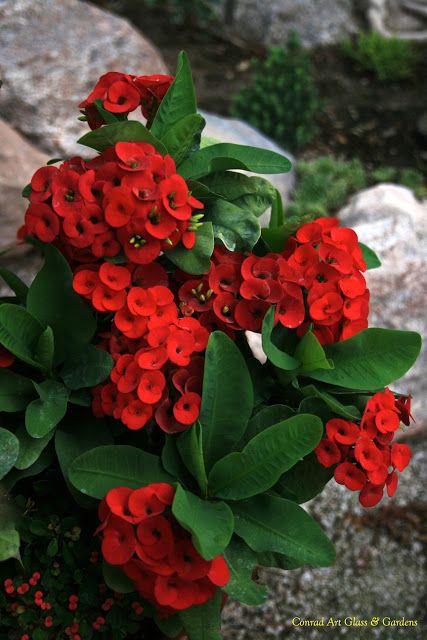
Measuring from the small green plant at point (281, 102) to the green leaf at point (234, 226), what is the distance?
3157 mm

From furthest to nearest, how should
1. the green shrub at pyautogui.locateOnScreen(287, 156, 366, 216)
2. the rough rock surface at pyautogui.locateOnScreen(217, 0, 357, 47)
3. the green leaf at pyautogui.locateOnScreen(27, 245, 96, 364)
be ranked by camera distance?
the rough rock surface at pyautogui.locateOnScreen(217, 0, 357, 47)
the green shrub at pyautogui.locateOnScreen(287, 156, 366, 216)
the green leaf at pyautogui.locateOnScreen(27, 245, 96, 364)

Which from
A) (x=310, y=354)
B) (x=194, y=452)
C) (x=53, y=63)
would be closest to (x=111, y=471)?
(x=194, y=452)

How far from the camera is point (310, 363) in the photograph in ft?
5.84

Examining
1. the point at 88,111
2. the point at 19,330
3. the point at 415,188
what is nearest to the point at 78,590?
the point at 19,330

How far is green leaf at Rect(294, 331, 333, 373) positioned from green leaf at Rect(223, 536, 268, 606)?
1.47 feet

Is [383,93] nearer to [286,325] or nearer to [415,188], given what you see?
[415,188]

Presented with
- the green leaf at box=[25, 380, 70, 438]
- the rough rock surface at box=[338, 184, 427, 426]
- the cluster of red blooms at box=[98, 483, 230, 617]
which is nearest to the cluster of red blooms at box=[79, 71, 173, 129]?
the green leaf at box=[25, 380, 70, 438]

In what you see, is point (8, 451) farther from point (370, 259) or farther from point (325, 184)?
point (325, 184)

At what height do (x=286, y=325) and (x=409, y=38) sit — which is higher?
(x=286, y=325)

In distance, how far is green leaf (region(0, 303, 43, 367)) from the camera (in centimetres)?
178

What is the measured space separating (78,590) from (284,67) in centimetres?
411

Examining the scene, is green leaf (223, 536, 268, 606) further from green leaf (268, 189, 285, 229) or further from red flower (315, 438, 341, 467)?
green leaf (268, 189, 285, 229)

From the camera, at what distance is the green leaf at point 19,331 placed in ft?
5.82

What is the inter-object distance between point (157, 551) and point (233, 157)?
996 millimetres
